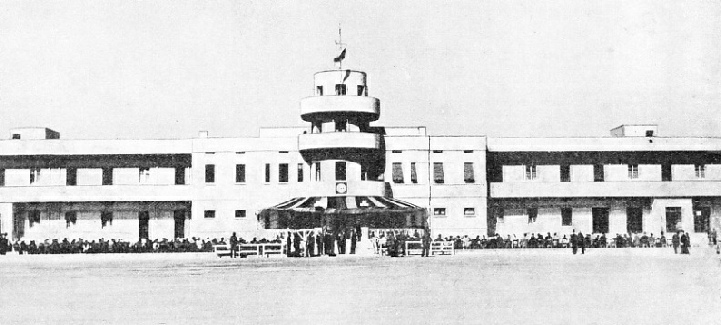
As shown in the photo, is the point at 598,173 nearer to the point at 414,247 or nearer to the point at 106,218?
the point at 414,247

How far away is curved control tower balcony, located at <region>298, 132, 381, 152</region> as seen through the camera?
58.5m

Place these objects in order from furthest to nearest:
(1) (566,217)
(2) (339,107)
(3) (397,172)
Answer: (1) (566,217)
(3) (397,172)
(2) (339,107)

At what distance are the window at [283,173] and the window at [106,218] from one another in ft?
42.1

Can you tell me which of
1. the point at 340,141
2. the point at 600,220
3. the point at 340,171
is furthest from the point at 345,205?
the point at 600,220

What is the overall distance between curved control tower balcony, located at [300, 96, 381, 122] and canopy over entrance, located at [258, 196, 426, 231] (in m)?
5.33

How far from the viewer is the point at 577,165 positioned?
6531 centimetres

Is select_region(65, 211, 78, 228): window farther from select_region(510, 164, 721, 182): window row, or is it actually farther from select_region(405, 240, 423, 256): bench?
select_region(510, 164, 721, 182): window row

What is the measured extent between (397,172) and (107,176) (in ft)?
67.4

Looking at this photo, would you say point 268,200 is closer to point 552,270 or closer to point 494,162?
point 494,162

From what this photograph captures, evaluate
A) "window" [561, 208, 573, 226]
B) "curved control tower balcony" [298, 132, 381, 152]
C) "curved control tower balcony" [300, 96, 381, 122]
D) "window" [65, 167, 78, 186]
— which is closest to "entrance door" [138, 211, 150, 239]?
"window" [65, 167, 78, 186]

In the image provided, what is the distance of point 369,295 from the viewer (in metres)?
23.2

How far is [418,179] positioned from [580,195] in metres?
11.3

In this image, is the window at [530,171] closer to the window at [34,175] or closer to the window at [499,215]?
the window at [499,215]

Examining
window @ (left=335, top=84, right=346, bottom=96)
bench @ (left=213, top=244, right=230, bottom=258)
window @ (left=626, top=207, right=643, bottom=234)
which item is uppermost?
window @ (left=335, top=84, right=346, bottom=96)
